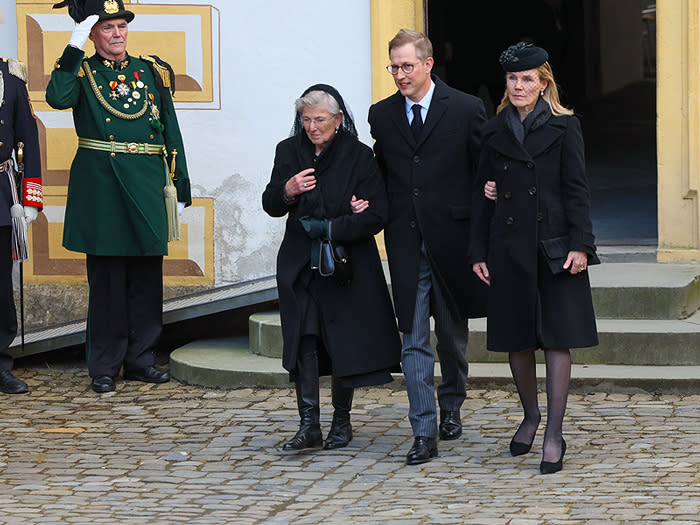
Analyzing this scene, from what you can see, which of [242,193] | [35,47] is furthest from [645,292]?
[35,47]

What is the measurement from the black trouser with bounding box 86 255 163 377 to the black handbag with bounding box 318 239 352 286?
206 centimetres

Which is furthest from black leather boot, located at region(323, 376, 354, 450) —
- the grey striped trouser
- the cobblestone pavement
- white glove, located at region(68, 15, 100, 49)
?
white glove, located at region(68, 15, 100, 49)

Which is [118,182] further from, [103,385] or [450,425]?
[450,425]

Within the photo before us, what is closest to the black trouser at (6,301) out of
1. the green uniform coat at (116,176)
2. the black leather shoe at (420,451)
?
the green uniform coat at (116,176)

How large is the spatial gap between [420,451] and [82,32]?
3.02m

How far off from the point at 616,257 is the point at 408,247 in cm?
327

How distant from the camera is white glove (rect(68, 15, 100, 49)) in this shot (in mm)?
7391

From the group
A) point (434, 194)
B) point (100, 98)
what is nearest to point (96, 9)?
point (100, 98)

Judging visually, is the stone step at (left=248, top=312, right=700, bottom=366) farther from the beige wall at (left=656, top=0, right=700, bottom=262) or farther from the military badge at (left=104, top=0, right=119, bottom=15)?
the military badge at (left=104, top=0, right=119, bottom=15)

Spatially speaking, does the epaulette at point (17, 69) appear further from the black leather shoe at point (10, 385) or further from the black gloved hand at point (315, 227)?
the black gloved hand at point (315, 227)

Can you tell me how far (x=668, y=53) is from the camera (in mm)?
8680

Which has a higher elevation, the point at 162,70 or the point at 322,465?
the point at 162,70

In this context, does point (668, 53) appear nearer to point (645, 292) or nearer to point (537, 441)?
point (645, 292)

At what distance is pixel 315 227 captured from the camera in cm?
603
